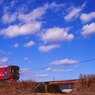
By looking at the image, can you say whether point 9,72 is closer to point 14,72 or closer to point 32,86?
point 14,72

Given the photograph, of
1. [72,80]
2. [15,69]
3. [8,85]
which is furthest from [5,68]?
[72,80]

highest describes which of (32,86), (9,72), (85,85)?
(9,72)

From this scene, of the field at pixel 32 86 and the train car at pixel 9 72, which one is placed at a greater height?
the train car at pixel 9 72

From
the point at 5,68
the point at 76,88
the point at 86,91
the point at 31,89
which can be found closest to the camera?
the point at 86,91

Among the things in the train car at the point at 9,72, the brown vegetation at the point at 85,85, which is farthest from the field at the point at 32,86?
the train car at the point at 9,72

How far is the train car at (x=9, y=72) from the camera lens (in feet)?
174

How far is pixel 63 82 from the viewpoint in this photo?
32469mm

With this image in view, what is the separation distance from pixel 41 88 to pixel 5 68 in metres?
23.1

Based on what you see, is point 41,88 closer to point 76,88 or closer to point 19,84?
point 19,84

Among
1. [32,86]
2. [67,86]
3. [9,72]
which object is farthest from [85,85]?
[9,72]

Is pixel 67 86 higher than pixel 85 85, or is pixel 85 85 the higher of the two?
pixel 67 86

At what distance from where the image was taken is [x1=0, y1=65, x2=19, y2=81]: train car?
53031 millimetres

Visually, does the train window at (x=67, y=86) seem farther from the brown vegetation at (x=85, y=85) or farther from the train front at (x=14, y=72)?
the train front at (x=14, y=72)

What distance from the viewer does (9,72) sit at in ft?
174
